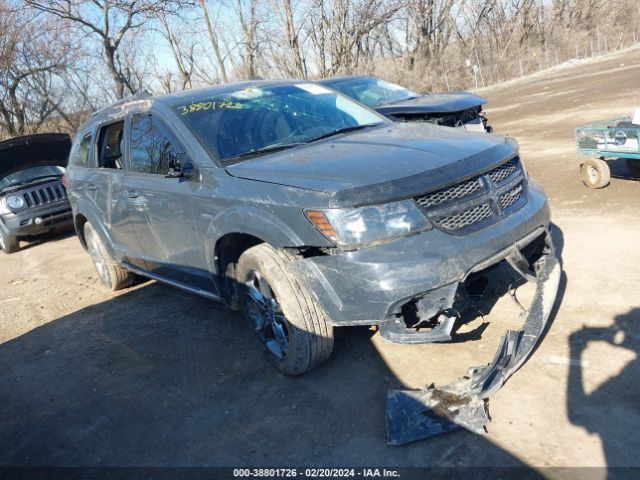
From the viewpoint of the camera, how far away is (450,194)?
10.2 ft

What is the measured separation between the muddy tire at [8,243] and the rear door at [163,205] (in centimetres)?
614

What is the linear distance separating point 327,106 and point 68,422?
2.96 metres

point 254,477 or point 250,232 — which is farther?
point 250,232

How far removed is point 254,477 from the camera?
9.11 feet

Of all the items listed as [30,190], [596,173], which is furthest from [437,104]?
[30,190]

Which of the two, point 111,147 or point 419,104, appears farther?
point 419,104

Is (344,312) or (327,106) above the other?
(327,106)

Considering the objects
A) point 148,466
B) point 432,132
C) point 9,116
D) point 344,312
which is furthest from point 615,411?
point 9,116

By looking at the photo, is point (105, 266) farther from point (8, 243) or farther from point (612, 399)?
point (612, 399)

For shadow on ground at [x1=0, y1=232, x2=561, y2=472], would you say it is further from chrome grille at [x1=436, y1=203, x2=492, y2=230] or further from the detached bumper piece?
chrome grille at [x1=436, y1=203, x2=492, y2=230]

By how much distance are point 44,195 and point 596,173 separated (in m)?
8.77

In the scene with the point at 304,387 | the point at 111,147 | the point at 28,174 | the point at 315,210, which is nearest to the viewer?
the point at 315,210

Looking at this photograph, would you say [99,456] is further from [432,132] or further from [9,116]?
[9,116]

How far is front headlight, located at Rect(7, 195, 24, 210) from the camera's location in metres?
9.66
